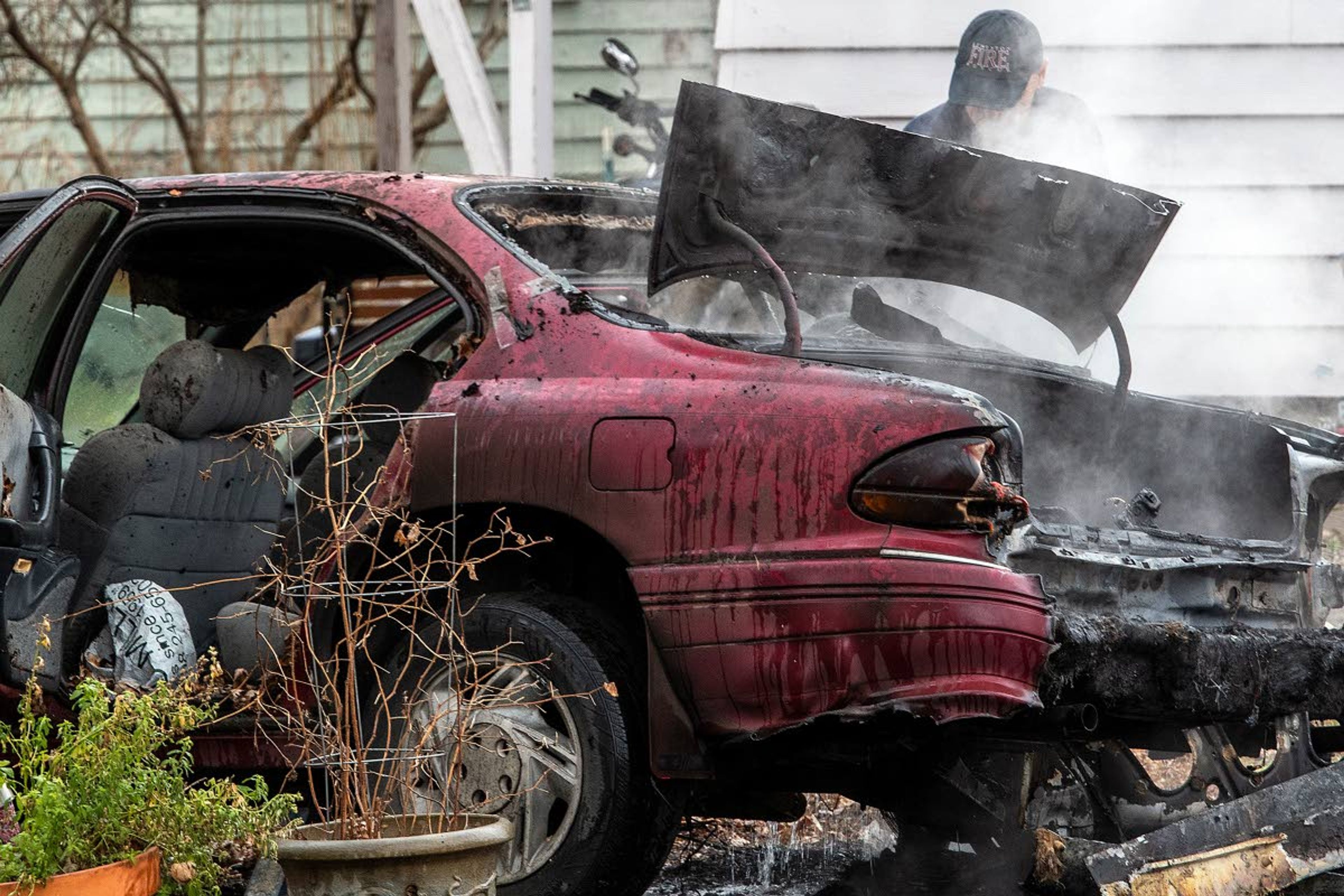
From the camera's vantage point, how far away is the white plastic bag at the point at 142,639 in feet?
14.1

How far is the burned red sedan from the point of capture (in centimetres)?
313

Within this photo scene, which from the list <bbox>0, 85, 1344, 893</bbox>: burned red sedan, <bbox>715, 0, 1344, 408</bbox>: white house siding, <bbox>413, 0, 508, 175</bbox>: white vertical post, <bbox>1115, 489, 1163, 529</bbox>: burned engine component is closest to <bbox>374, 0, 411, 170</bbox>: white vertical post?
<bbox>413, 0, 508, 175</bbox>: white vertical post

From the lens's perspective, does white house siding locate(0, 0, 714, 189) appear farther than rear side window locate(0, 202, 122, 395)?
Yes

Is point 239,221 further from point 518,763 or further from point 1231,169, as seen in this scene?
point 1231,169

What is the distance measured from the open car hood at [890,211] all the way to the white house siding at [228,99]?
8.77 m

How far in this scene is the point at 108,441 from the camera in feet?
15.1

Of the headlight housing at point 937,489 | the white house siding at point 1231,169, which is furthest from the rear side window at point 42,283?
the white house siding at point 1231,169

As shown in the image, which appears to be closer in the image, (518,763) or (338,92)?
(518,763)

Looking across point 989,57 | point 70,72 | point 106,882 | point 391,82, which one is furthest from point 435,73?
point 106,882

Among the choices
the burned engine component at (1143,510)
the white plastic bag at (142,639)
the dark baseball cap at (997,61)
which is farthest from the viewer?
the dark baseball cap at (997,61)

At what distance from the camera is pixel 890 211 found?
380 centimetres

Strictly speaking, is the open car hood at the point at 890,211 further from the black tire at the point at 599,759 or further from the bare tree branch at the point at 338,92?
the bare tree branch at the point at 338,92

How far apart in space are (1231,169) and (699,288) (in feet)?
13.9

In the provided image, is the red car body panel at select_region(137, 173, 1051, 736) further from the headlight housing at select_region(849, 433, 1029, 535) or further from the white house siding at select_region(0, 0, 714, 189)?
the white house siding at select_region(0, 0, 714, 189)
